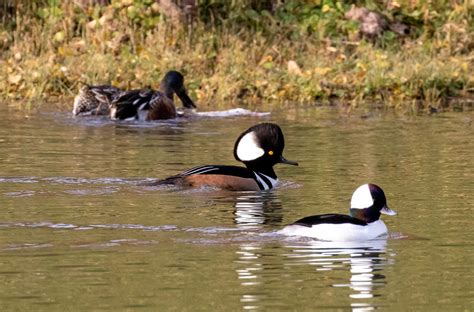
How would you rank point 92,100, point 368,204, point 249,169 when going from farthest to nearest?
point 92,100 < point 249,169 < point 368,204

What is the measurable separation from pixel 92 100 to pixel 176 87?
3.98 feet

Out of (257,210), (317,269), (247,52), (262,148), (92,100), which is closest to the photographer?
(317,269)

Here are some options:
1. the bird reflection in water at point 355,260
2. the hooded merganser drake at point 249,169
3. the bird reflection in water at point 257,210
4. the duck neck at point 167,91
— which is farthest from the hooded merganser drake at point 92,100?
the bird reflection in water at point 355,260

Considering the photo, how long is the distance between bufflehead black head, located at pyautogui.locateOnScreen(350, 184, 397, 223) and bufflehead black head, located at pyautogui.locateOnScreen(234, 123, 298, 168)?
335 cm

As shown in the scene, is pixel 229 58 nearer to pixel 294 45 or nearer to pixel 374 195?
pixel 294 45

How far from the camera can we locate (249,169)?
14.8 m

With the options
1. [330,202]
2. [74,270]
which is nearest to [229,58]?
[330,202]

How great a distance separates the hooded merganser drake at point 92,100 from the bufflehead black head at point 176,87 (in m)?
0.76

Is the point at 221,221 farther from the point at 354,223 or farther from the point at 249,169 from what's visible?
the point at 249,169

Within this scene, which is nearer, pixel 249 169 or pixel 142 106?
pixel 249 169

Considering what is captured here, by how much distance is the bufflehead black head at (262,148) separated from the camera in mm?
14953

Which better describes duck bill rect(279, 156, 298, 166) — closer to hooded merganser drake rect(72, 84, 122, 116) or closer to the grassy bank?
hooded merganser drake rect(72, 84, 122, 116)

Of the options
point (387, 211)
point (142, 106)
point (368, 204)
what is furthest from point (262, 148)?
point (142, 106)

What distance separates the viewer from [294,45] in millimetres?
23797
